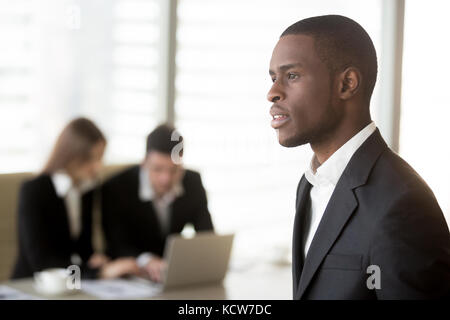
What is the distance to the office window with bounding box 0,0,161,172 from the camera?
12.1ft

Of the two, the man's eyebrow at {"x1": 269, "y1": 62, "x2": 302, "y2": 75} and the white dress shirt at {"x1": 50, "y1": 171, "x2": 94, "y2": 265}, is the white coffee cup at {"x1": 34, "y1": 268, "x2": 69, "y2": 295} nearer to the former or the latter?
the white dress shirt at {"x1": 50, "y1": 171, "x2": 94, "y2": 265}

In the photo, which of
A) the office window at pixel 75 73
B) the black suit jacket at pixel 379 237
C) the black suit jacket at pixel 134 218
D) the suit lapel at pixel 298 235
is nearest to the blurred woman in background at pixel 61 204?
the black suit jacket at pixel 134 218

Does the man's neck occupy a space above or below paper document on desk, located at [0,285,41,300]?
above

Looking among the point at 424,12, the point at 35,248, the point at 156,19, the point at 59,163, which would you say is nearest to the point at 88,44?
the point at 156,19

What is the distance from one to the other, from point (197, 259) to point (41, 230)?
2.75 ft

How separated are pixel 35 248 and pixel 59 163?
0.38 meters

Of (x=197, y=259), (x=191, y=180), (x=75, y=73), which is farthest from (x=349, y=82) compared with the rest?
(x=75, y=73)

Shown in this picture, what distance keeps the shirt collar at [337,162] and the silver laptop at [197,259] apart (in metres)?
1.12

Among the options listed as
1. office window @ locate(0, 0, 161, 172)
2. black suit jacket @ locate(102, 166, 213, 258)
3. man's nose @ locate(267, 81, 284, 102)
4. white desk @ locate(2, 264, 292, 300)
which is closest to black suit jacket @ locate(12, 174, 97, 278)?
black suit jacket @ locate(102, 166, 213, 258)

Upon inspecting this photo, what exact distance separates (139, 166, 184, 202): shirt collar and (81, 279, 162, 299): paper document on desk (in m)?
0.58

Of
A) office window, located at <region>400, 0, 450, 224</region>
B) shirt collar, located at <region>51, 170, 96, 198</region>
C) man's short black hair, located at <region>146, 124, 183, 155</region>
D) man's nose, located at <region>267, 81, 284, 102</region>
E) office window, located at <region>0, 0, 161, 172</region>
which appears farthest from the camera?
office window, located at <region>400, 0, 450, 224</region>

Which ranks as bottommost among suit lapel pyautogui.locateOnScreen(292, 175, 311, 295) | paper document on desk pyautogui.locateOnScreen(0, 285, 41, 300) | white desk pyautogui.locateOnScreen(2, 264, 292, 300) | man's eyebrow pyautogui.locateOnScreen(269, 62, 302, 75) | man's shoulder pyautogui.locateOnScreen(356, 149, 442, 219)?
white desk pyautogui.locateOnScreen(2, 264, 292, 300)

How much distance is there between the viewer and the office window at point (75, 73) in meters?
3.68

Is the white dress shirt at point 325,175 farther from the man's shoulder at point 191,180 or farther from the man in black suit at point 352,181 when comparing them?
the man's shoulder at point 191,180
